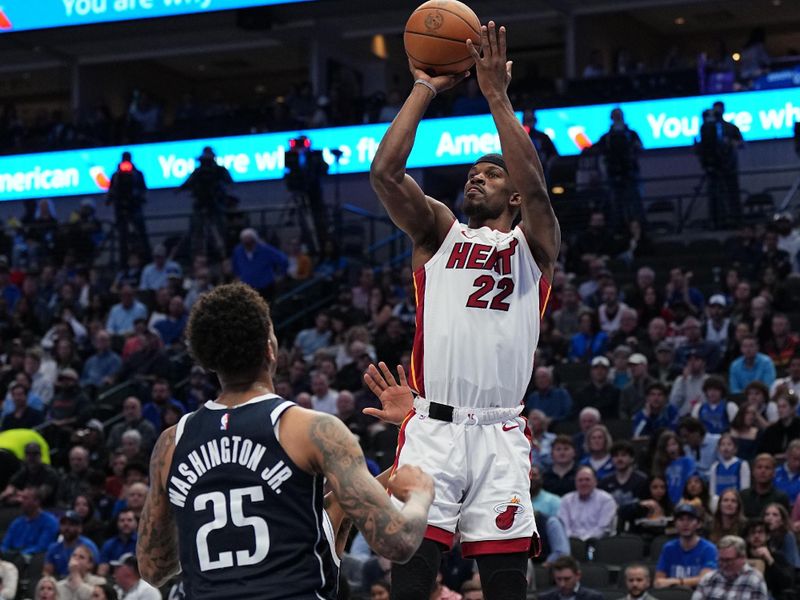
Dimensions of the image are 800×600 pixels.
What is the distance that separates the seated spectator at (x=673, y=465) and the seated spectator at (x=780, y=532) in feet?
4.09

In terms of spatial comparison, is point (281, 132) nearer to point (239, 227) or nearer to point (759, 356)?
point (239, 227)

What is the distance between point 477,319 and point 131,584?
23.9 ft

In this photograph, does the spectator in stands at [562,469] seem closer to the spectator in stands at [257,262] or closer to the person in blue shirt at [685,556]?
the person in blue shirt at [685,556]

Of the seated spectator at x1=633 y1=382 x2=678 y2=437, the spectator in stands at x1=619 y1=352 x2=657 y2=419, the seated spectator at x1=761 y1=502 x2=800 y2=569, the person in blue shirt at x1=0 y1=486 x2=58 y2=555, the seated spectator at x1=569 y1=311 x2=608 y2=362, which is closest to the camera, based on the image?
the seated spectator at x1=761 y1=502 x2=800 y2=569

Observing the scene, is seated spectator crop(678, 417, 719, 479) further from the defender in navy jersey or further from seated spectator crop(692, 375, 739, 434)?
the defender in navy jersey

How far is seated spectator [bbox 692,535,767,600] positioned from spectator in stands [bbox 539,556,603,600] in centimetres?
85

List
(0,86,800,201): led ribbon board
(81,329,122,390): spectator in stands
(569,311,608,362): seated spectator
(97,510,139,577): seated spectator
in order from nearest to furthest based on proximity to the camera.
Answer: (97,510,139,577): seated spectator
(569,311,608,362): seated spectator
(81,329,122,390): spectator in stands
(0,86,800,201): led ribbon board

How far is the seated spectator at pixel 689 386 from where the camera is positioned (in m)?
14.8

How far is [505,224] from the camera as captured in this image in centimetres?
648

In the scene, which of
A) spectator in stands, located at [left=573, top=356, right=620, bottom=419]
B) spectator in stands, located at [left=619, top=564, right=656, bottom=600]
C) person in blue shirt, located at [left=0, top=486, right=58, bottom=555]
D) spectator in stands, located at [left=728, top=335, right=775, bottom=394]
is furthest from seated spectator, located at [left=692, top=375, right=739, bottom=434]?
person in blue shirt, located at [left=0, top=486, right=58, bottom=555]

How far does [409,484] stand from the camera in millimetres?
4719

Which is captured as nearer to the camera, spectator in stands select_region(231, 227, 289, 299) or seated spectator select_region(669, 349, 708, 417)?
seated spectator select_region(669, 349, 708, 417)

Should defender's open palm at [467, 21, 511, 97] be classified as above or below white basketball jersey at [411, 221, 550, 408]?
above

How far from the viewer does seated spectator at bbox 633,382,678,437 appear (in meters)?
14.2
